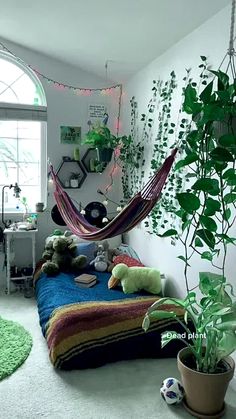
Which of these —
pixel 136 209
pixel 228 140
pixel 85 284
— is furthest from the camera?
pixel 85 284

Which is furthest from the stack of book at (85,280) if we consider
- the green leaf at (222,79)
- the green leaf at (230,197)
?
the green leaf at (222,79)

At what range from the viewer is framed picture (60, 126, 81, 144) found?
4039 mm

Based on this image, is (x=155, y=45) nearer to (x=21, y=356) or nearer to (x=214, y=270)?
(x=214, y=270)

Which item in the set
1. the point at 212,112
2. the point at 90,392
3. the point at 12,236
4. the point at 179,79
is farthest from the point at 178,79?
the point at 90,392

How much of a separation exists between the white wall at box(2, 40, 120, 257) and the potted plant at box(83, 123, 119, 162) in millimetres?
434

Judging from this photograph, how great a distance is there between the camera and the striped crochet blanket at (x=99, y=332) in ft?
7.59

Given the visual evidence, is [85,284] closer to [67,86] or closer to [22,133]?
[22,133]

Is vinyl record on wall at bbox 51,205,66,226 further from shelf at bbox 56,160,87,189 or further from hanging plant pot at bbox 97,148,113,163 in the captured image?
hanging plant pot at bbox 97,148,113,163

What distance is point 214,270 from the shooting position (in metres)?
2.40

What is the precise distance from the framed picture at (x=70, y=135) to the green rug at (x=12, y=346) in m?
2.02

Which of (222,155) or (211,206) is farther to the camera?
(211,206)

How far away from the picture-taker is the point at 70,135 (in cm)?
Answer: 406

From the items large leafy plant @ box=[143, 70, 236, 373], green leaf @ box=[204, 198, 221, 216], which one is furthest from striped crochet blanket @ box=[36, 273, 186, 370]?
green leaf @ box=[204, 198, 221, 216]

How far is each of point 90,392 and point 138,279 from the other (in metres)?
1.12
